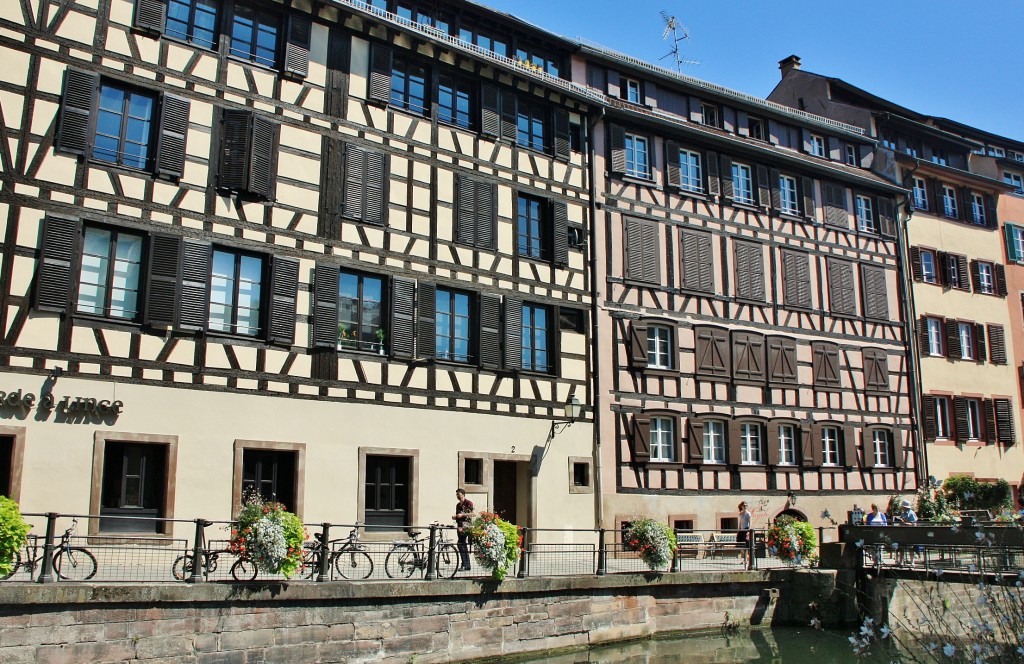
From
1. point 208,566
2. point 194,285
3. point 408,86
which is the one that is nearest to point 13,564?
point 208,566

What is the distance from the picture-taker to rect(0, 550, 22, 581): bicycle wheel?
442 inches

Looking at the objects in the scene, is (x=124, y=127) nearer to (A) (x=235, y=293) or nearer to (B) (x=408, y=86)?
(A) (x=235, y=293)

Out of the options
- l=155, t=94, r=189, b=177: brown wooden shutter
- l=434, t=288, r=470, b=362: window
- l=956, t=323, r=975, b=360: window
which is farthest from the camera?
l=956, t=323, r=975, b=360: window

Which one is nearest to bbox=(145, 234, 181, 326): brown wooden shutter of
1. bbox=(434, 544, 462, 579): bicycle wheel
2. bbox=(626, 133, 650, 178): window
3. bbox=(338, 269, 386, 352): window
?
bbox=(338, 269, 386, 352): window

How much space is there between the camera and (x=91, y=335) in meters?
15.2

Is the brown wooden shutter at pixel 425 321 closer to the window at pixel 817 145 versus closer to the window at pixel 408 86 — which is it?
the window at pixel 408 86

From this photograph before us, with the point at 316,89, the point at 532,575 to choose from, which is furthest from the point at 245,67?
the point at 532,575

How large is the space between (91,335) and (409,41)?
8920 mm

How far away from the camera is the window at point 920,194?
102ft

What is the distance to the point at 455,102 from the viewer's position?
21.1 m

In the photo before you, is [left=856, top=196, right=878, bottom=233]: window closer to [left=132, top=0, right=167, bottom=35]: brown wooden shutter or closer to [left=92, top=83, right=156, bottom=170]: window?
[left=132, top=0, right=167, bottom=35]: brown wooden shutter

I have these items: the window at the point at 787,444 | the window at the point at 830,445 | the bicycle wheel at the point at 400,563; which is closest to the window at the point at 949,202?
the window at the point at 830,445

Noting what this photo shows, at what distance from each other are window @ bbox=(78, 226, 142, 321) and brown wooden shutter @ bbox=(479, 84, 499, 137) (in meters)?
7.99

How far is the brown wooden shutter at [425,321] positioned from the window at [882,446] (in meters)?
14.5
